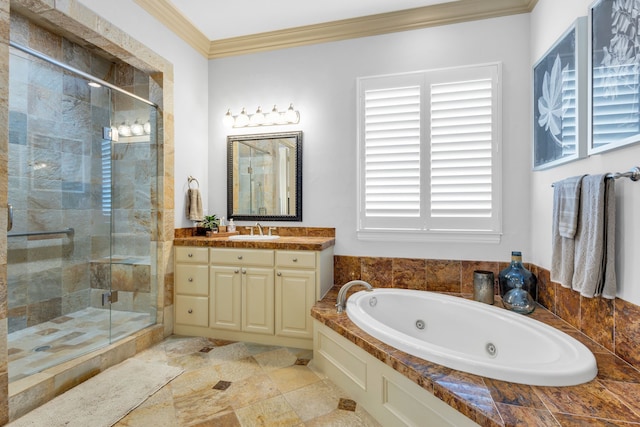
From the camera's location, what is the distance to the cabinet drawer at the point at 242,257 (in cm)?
268

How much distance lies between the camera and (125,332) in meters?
2.58

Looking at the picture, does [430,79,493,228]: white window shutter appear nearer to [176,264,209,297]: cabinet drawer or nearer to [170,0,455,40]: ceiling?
[170,0,455,40]: ceiling

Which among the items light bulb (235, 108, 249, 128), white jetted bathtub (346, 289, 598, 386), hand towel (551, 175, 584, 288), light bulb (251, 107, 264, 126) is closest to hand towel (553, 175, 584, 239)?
hand towel (551, 175, 584, 288)

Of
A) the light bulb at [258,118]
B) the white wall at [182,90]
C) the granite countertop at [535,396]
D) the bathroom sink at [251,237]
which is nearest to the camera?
the granite countertop at [535,396]

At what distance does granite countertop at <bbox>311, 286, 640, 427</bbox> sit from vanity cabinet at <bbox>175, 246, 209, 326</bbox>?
1.83 meters

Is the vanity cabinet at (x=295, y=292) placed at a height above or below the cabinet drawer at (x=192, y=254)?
below

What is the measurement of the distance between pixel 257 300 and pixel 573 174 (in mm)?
2392

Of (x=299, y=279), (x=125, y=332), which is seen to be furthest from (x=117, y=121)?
(x=299, y=279)

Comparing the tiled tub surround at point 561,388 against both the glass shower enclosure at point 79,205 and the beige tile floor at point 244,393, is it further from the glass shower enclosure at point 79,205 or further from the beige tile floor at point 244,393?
the glass shower enclosure at point 79,205

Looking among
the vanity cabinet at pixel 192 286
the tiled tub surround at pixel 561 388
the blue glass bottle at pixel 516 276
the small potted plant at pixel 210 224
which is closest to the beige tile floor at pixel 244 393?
the vanity cabinet at pixel 192 286

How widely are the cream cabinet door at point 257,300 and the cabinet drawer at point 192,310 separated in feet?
1.26

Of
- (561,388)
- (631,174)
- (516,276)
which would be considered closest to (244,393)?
(561,388)

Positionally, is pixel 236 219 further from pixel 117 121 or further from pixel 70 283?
pixel 70 283

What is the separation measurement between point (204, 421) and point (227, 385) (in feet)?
1.16
